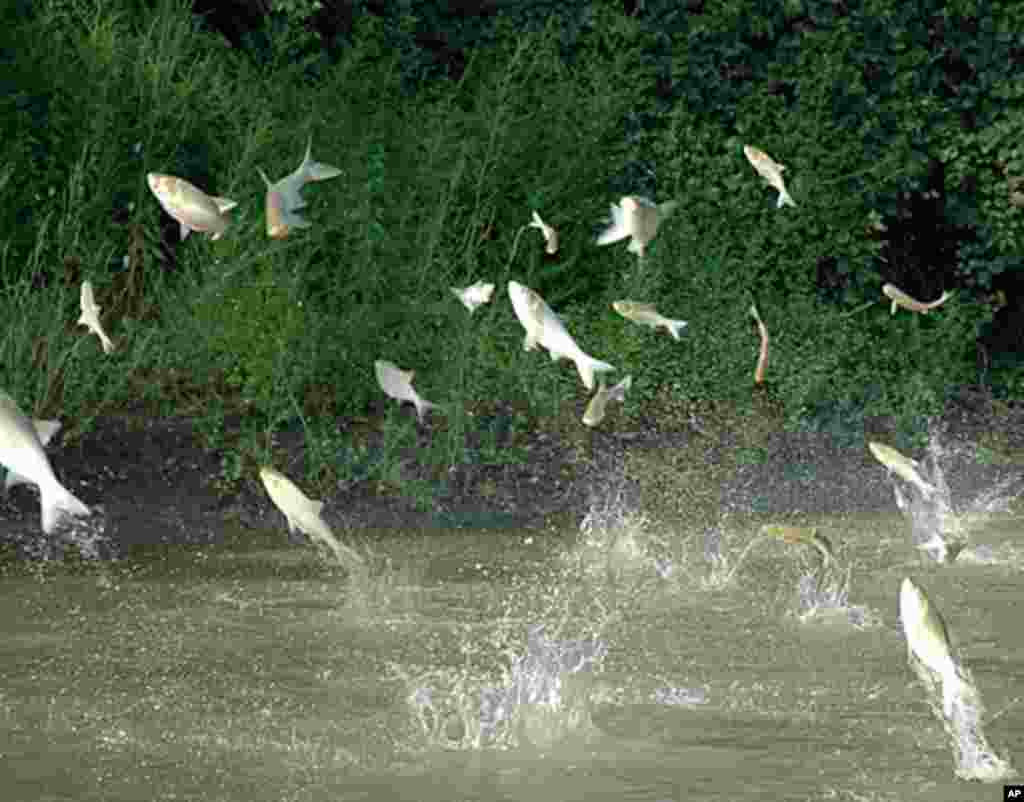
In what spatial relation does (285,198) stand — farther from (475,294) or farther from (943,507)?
(943,507)

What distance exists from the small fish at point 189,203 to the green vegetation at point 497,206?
2.34m

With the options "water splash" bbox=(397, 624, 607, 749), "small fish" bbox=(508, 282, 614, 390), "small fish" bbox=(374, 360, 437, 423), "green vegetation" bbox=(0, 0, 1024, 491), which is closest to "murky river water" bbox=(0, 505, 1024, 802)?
"water splash" bbox=(397, 624, 607, 749)

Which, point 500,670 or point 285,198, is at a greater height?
point 285,198

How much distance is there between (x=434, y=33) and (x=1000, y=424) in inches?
163

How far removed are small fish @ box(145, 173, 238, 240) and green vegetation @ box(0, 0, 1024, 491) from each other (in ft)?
7.69

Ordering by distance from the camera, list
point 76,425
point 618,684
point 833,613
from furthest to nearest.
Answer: point 76,425, point 833,613, point 618,684

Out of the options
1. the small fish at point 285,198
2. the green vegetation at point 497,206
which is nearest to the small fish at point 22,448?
the small fish at point 285,198

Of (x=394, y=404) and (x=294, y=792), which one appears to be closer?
(x=294, y=792)

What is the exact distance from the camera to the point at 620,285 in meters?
12.8

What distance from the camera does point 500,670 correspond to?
7.56 metres

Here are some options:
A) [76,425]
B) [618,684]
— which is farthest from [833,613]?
[76,425]

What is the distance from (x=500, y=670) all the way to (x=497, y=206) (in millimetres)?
5734

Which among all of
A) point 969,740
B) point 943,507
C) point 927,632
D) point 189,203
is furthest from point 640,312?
point 927,632

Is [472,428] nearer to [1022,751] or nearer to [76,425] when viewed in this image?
[76,425]
